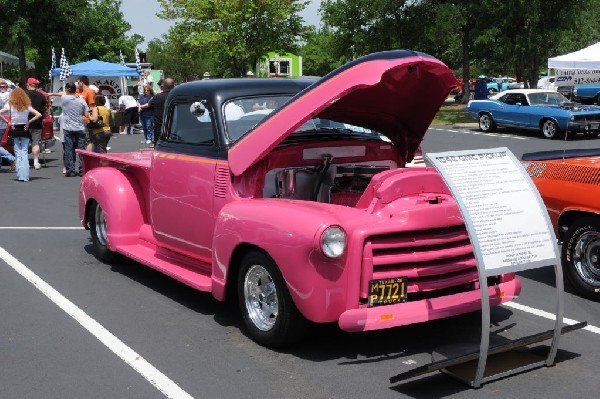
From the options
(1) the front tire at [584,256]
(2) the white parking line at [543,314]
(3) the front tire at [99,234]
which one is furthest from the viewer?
(3) the front tire at [99,234]

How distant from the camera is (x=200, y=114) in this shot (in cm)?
580

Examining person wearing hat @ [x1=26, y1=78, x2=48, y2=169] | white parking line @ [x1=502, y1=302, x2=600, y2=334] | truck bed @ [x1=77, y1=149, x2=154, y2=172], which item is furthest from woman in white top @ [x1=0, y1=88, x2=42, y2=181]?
white parking line @ [x1=502, y1=302, x2=600, y2=334]

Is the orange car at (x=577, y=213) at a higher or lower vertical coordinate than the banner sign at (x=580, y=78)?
lower

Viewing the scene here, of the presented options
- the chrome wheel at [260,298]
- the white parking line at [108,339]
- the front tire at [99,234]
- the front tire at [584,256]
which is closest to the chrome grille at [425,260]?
the chrome wheel at [260,298]

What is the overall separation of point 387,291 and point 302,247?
1.95ft

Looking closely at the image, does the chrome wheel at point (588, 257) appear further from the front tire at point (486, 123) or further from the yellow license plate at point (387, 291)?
the front tire at point (486, 123)

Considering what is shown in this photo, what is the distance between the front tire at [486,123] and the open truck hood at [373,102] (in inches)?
754

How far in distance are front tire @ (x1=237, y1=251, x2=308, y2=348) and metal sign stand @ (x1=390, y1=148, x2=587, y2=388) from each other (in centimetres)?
89

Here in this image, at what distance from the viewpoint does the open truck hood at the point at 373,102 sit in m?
4.79

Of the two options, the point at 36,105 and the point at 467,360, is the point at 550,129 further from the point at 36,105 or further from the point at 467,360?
the point at 467,360

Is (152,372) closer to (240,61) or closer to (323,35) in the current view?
(240,61)

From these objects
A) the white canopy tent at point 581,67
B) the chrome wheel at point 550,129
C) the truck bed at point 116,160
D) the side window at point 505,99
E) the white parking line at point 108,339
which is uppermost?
the white canopy tent at point 581,67

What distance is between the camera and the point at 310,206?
495cm

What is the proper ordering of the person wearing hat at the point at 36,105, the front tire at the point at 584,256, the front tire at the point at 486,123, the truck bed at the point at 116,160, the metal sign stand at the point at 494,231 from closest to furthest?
1. the metal sign stand at the point at 494,231
2. the front tire at the point at 584,256
3. the truck bed at the point at 116,160
4. the person wearing hat at the point at 36,105
5. the front tire at the point at 486,123
